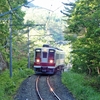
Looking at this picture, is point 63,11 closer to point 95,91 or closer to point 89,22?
point 89,22

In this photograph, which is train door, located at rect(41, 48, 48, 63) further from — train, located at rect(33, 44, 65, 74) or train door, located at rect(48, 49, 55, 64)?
train door, located at rect(48, 49, 55, 64)

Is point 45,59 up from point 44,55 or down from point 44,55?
down

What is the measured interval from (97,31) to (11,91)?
262 inches

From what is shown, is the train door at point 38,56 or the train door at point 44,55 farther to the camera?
the train door at point 38,56

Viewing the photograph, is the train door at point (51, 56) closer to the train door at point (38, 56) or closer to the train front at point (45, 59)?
the train front at point (45, 59)

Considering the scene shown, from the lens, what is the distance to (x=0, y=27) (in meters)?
17.4

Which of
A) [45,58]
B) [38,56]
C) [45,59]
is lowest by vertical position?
[45,59]

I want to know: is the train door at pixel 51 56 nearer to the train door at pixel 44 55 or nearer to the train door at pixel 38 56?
the train door at pixel 44 55

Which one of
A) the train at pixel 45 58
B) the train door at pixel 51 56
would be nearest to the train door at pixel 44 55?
the train at pixel 45 58

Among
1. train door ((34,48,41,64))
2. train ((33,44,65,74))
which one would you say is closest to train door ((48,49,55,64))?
train ((33,44,65,74))

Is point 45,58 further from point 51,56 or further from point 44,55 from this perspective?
point 51,56

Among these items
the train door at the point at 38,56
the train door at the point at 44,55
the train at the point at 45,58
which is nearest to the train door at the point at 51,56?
the train at the point at 45,58

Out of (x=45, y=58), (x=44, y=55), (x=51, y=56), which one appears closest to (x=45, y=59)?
(x=45, y=58)

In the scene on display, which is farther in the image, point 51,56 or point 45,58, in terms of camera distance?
point 45,58
